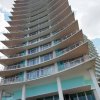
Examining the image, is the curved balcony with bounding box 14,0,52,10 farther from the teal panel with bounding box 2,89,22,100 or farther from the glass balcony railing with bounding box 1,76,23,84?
the teal panel with bounding box 2,89,22,100

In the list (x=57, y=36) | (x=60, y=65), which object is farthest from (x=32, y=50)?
(x=60, y=65)

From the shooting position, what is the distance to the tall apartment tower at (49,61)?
65.1 ft

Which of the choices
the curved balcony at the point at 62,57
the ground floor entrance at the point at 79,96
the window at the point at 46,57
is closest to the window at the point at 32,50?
the window at the point at 46,57

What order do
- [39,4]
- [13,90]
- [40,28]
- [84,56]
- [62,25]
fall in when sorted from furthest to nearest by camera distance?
1. [39,4]
2. [40,28]
3. [62,25]
4. [13,90]
5. [84,56]

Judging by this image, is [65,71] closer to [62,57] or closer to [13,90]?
[62,57]

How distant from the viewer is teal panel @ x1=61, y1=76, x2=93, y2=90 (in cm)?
1957

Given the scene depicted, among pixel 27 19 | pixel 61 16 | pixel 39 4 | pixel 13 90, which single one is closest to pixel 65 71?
pixel 13 90

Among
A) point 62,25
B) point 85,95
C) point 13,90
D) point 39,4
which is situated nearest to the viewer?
point 85,95

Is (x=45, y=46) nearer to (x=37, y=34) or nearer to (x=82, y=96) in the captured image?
(x=37, y=34)

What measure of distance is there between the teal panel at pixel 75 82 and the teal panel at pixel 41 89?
1.62 m

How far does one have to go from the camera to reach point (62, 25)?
93.5 ft

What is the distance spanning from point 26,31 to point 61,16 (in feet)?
27.7

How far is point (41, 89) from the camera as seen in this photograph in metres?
22.4

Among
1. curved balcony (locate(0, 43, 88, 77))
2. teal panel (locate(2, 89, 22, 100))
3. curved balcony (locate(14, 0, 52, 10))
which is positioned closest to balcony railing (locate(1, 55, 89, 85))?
curved balcony (locate(0, 43, 88, 77))
